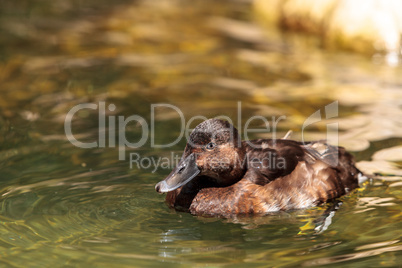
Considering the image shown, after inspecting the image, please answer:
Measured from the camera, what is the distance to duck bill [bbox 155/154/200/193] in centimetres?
514

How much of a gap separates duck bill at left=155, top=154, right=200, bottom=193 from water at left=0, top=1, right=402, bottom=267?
0.25 m

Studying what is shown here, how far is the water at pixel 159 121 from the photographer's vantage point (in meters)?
4.55

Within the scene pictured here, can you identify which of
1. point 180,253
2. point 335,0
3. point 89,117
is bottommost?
point 180,253

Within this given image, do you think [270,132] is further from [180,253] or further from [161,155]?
[180,253]

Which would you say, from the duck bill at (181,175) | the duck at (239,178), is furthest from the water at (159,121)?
the duck bill at (181,175)

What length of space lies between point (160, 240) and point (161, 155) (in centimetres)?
189

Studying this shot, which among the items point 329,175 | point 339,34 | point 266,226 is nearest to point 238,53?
point 339,34

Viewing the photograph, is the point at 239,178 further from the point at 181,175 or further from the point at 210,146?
the point at 181,175

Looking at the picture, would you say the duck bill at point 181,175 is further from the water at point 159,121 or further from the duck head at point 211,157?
the water at point 159,121

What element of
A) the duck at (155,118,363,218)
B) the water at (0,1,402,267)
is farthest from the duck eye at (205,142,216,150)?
the water at (0,1,402,267)

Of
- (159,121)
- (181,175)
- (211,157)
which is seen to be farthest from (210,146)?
(159,121)

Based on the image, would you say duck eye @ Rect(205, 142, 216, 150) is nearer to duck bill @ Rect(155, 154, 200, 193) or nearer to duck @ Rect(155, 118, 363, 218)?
duck @ Rect(155, 118, 363, 218)

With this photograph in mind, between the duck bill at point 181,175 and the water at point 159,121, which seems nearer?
the water at point 159,121

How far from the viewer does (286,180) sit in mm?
5332
